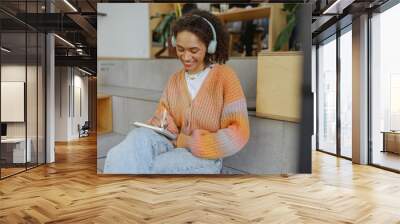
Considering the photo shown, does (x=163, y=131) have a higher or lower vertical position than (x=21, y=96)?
lower

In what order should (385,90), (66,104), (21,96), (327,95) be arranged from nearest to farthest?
(21,96)
(385,90)
(327,95)
(66,104)

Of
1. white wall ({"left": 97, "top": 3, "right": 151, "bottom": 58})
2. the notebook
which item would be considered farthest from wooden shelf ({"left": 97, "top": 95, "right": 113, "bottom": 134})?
white wall ({"left": 97, "top": 3, "right": 151, "bottom": 58})

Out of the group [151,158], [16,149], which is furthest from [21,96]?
[151,158]

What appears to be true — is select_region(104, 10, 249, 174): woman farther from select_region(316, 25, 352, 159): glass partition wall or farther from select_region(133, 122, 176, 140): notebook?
select_region(316, 25, 352, 159): glass partition wall

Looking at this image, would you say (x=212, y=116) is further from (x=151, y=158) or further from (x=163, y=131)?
(x=151, y=158)

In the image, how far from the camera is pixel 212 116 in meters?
6.00

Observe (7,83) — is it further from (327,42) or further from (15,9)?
(327,42)

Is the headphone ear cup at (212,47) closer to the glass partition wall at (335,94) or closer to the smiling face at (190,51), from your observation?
the smiling face at (190,51)

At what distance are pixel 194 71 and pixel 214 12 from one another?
99cm

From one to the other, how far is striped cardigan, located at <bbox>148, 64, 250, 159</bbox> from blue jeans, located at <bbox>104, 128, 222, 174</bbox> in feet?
0.49

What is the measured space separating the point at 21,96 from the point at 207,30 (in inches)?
138

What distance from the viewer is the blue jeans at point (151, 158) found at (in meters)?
6.10

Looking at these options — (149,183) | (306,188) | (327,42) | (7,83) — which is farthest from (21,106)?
(327,42)

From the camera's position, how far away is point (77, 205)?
442cm
